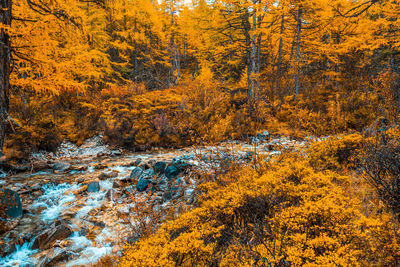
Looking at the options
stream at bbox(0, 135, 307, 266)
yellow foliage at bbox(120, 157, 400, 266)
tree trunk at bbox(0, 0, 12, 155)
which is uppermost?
tree trunk at bbox(0, 0, 12, 155)

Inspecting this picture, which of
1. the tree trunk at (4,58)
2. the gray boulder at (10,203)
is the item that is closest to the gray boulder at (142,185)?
the gray boulder at (10,203)

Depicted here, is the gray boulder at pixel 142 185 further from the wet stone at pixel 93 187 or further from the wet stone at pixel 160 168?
the wet stone at pixel 93 187

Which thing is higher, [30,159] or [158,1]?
[158,1]

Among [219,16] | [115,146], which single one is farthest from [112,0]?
[219,16]

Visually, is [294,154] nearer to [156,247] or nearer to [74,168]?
[156,247]

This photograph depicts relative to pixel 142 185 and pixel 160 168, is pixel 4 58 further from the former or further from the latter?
pixel 160 168

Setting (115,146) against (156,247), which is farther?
(115,146)

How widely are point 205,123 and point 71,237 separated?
6.87 m

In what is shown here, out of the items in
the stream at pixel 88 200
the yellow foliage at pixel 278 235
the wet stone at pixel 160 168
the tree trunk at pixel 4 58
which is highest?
the tree trunk at pixel 4 58

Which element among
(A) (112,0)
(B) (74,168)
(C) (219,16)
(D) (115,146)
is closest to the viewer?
(A) (112,0)

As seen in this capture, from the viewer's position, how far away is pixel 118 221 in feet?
14.0

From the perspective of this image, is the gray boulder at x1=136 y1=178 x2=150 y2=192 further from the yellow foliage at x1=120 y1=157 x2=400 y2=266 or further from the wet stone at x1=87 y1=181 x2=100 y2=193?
the yellow foliage at x1=120 y1=157 x2=400 y2=266

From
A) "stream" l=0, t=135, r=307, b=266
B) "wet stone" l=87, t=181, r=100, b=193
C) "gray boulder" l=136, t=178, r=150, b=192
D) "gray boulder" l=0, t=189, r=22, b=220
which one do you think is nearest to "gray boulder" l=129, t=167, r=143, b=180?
"stream" l=0, t=135, r=307, b=266

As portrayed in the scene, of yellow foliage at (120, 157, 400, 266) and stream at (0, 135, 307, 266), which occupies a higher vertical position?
yellow foliage at (120, 157, 400, 266)
